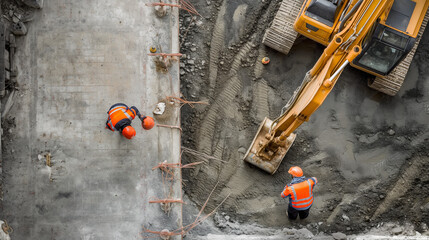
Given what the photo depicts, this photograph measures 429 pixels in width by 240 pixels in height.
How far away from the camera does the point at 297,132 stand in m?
10.9

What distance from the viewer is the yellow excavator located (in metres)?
7.60

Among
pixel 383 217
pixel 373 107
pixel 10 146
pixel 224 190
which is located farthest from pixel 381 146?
pixel 10 146

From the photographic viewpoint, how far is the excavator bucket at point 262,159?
408 inches

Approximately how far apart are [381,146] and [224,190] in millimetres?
4315

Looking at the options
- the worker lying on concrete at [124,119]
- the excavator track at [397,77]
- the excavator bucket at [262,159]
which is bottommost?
the excavator bucket at [262,159]

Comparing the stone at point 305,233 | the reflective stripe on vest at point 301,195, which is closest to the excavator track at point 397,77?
the reflective stripe on vest at point 301,195

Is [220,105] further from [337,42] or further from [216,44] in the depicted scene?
[337,42]

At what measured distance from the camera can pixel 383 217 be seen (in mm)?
10523

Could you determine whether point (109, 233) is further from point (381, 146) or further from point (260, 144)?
point (381, 146)

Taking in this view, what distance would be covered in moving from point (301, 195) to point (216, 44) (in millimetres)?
4460

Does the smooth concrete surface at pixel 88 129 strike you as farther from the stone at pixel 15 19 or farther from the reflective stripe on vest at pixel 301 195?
the reflective stripe on vest at pixel 301 195

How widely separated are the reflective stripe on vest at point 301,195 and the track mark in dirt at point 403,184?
2.42m

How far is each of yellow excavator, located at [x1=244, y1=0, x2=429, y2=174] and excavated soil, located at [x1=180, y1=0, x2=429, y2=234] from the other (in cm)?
52

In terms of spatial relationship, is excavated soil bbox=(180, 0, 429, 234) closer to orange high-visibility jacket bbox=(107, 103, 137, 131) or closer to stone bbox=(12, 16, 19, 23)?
orange high-visibility jacket bbox=(107, 103, 137, 131)
